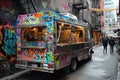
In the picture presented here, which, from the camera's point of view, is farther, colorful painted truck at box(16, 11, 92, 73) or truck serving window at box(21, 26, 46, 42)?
truck serving window at box(21, 26, 46, 42)

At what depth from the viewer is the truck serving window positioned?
10.1 meters

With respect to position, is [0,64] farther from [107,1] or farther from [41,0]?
[107,1]

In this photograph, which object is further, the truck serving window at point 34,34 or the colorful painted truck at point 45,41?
the truck serving window at point 34,34

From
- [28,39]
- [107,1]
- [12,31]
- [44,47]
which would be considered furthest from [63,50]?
[107,1]

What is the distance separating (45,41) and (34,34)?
100 cm

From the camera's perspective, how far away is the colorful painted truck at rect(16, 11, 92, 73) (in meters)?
9.57

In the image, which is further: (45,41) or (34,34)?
(34,34)

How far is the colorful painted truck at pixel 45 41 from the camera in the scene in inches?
377

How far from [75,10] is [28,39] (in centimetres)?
1922

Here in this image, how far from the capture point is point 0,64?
1109cm

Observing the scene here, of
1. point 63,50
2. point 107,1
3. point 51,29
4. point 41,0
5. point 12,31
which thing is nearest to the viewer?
point 51,29

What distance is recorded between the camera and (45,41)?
385 inches

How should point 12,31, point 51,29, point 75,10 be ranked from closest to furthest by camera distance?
point 51,29 < point 12,31 < point 75,10

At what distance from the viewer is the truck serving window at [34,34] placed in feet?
33.2
